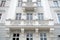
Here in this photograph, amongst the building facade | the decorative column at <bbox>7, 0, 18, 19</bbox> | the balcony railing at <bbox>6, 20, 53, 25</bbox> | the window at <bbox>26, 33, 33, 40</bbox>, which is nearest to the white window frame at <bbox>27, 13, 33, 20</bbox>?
the building facade

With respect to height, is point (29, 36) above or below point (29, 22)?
below

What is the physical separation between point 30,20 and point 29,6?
2.45 metres

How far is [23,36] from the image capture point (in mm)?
14359

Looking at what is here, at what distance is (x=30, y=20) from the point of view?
14.8m

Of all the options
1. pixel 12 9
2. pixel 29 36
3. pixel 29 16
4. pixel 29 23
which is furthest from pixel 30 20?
pixel 12 9

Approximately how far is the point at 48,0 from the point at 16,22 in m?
6.84

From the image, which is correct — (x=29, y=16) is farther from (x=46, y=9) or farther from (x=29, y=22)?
(x=46, y=9)

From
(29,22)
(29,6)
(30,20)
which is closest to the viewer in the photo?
(29,22)

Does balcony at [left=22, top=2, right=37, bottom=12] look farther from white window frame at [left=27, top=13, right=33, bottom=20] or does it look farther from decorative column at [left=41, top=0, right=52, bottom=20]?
decorative column at [left=41, top=0, right=52, bottom=20]

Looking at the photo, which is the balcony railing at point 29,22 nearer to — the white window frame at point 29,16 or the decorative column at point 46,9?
the decorative column at point 46,9

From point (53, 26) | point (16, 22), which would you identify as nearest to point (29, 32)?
point (16, 22)

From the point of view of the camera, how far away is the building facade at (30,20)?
14242 millimetres

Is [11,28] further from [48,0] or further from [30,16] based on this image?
[48,0]

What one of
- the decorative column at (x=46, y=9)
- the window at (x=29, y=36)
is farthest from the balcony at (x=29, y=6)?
the window at (x=29, y=36)
